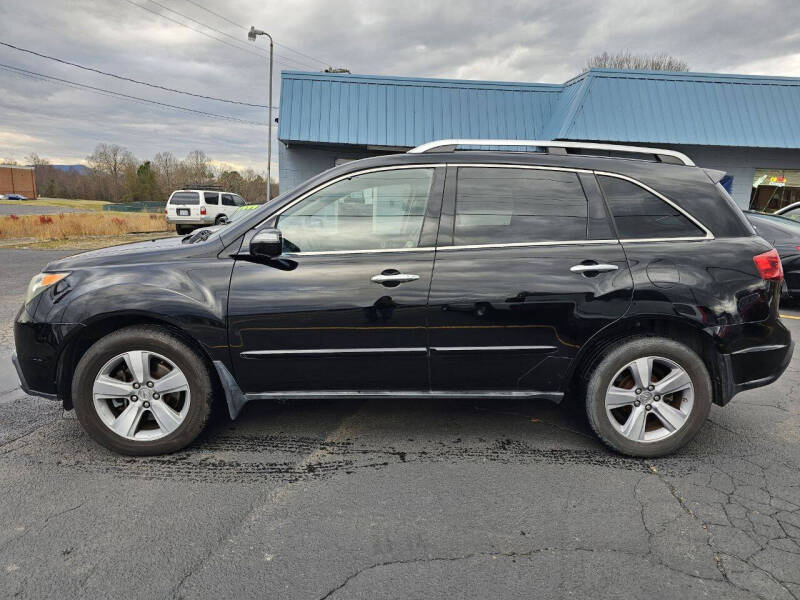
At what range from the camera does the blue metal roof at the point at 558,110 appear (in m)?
12.9

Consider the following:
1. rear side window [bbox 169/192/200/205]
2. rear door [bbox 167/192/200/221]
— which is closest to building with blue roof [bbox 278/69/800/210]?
Result: rear door [bbox 167/192/200/221]

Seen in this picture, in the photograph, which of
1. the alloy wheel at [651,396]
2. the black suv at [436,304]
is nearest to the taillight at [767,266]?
the black suv at [436,304]

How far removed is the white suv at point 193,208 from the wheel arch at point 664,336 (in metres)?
21.6

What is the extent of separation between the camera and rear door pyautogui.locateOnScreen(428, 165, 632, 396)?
300 centimetres

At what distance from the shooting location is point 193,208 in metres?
23.2

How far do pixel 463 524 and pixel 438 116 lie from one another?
490 inches

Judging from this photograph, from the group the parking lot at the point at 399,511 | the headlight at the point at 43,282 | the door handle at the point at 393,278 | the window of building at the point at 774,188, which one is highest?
the window of building at the point at 774,188

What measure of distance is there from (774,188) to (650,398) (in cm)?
1499

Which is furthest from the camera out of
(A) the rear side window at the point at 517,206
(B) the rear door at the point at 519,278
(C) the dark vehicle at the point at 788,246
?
(C) the dark vehicle at the point at 788,246

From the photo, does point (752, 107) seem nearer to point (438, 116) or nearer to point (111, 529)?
point (438, 116)

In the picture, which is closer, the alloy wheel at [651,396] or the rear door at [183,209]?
the alloy wheel at [651,396]

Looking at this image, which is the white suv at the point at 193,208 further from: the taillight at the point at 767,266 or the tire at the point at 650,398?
the taillight at the point at 767,266

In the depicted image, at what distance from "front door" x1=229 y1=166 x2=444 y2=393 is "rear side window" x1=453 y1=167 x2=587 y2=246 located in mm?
184

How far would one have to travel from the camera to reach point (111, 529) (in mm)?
2428
